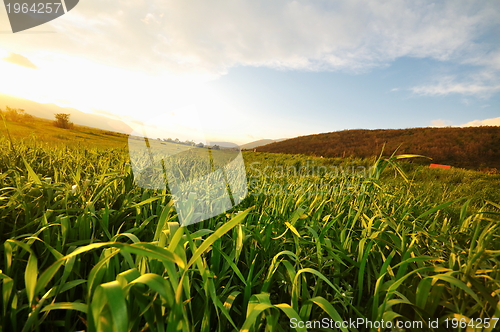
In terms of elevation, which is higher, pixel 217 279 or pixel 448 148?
pixel 448 148

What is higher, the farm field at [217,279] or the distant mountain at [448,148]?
the distant mountain at [448,148]

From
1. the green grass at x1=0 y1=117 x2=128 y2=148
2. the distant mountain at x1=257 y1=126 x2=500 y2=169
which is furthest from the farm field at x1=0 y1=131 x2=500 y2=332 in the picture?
the distant mountain at x1=257 y1=126 x2=500 y2=169

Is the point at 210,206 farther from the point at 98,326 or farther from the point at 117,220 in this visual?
the point at 98,326

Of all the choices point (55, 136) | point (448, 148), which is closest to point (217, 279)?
point (55, 136)

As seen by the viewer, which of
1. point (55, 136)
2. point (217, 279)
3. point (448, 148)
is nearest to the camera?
point (217, 279)

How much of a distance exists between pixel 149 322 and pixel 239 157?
12.2ft

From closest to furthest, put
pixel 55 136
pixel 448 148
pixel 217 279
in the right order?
pixel 217 279 < pixel 55 136 < pixel 448 148

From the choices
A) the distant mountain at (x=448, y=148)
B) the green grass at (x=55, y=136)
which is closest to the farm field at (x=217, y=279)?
the green grass at (x=55, y=136)

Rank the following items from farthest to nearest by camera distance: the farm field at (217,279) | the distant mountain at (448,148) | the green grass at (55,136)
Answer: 1. the distant mountain at (448,148)
2. the green grass at (55,136)
3. the farm field at (217,279)

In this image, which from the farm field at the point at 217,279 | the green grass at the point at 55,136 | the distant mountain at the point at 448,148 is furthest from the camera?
the distant mountain at the point at 448,148

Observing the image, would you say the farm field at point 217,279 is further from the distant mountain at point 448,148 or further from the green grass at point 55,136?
the distant mountain at point 448,148

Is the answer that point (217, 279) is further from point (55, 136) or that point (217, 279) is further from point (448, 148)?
point (448, 148)

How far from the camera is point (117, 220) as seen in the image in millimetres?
1345

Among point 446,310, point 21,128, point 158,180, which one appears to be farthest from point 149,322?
point 21,128
